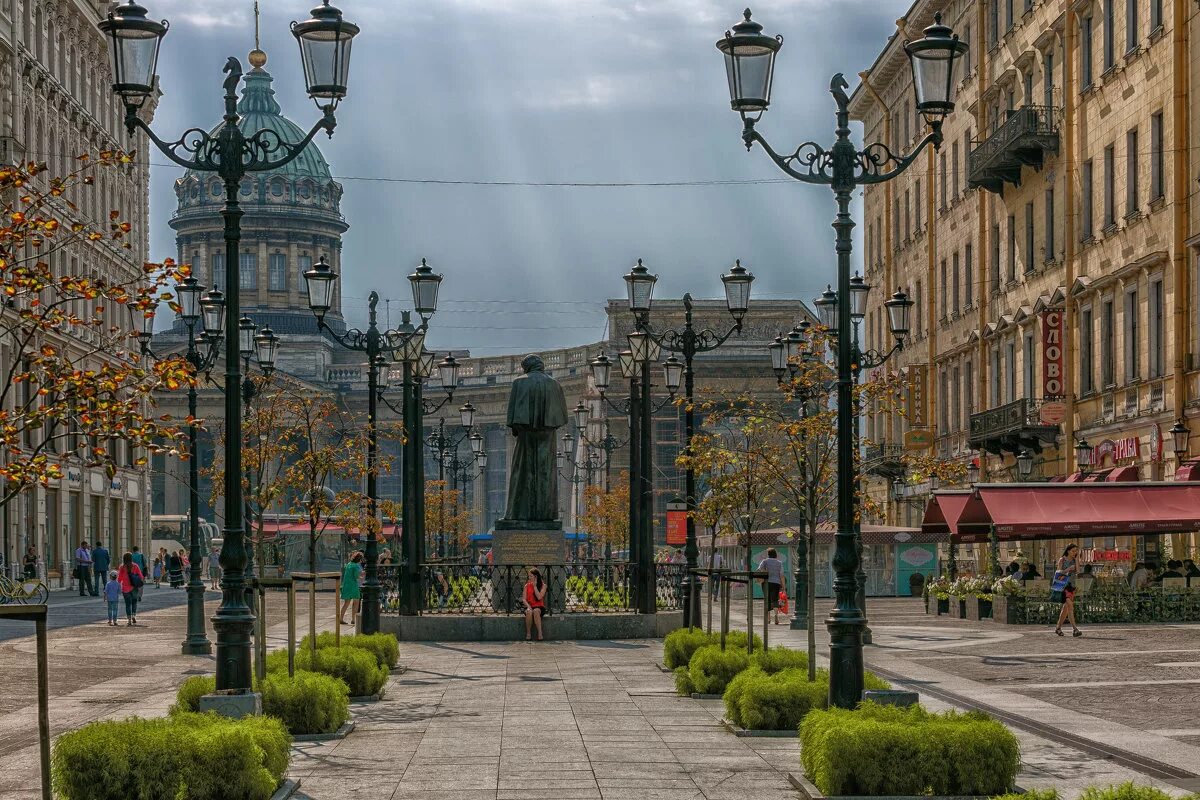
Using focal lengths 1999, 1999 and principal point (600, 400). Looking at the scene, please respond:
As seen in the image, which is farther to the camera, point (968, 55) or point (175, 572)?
point (175, 572)

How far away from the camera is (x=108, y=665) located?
95.9 ft

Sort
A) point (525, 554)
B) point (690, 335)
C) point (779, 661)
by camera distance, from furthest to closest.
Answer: point (525, 554) → point (690, 335) → point (779, 661)

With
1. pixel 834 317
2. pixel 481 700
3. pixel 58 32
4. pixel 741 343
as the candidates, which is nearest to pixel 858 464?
pixel 834 317

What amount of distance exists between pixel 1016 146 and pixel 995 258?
285 inches

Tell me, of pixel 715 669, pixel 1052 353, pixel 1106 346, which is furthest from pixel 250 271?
pixel 715 669

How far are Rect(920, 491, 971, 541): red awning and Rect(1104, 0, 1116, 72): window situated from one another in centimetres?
1155

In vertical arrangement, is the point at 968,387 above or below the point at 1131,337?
below

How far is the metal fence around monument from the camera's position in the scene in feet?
116

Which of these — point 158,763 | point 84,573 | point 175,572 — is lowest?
point 175,572

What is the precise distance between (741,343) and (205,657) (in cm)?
10533

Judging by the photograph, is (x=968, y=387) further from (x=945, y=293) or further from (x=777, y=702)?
(x=777, y=702)

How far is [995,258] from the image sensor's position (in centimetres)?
5988

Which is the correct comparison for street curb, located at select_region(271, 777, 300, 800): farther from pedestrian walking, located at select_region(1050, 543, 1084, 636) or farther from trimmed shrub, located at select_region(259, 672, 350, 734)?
pedestrian walking, located at select_region(1050, 543, 1084, 636)

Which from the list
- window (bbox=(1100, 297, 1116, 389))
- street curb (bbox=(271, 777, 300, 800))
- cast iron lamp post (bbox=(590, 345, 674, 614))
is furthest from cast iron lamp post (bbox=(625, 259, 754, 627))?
window (bbox=(1100, 297, 1116, 389))
